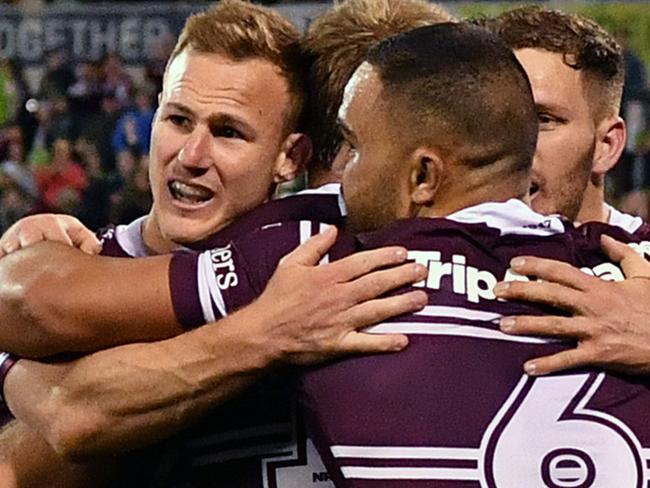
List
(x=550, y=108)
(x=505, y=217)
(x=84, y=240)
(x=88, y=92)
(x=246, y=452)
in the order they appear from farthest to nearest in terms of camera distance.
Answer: (x=88, y=92) → (x=550, y=108) → (x=84, y=240) → (x=246, y=452) → (x=505, y=217)

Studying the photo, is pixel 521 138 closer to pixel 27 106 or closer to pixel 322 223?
pixel 322 223

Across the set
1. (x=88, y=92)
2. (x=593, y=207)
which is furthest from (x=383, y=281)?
(x=88, y=92)

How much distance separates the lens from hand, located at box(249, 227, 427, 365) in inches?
91.1

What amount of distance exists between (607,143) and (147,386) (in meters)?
1.34

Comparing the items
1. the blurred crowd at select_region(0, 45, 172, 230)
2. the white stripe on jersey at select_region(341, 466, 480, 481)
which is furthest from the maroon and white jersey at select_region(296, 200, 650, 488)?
the blurred crowd at select_region(0, 45, 172, 230)

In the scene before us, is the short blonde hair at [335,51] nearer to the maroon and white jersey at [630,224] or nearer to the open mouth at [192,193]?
the open mouth at [192,193]

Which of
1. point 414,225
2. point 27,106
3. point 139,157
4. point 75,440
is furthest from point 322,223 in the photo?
point 27,106

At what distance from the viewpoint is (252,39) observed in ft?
9.64

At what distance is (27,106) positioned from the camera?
11.5m

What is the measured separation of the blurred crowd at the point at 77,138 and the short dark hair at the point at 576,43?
7.33 metres

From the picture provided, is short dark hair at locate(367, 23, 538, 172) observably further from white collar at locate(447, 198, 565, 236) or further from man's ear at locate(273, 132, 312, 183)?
man's ear at locate(273, 132, 312, 183)

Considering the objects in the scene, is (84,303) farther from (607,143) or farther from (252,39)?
(607,143)

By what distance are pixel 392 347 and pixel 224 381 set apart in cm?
29

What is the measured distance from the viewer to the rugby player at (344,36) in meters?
2.92
